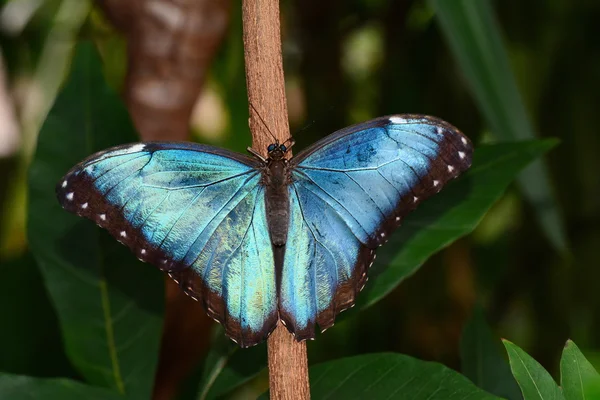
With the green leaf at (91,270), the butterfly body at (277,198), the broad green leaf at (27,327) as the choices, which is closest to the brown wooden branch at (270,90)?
the butterfly body at (277,198)

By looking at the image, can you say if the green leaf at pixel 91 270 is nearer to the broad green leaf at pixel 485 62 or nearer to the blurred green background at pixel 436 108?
the broad green leaf at pixel 485 62

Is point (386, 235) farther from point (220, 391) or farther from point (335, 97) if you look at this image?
point (335, 97)

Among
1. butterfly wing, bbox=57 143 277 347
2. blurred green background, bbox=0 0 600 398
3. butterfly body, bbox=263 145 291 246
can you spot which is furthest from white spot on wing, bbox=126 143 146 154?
blurred green background, bbox=0 0 600 398

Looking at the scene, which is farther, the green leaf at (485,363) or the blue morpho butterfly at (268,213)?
the green leaf at (485,363)

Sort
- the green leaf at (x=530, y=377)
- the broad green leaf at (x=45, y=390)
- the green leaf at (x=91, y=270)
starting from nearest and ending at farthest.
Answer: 1. the green leaf at (x=530, y=377)
2. the broad green leaf at (x=45, y=390)
3. the green leaf at (x=91, y=270)

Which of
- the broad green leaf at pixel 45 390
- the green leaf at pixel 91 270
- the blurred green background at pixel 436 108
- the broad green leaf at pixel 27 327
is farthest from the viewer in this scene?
the blurred green background at pixel 436 108

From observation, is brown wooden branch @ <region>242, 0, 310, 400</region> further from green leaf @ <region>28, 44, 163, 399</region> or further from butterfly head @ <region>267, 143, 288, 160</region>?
green leaf @ <region>28, 44, 163, 399</region>
